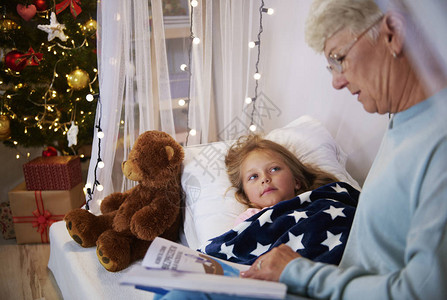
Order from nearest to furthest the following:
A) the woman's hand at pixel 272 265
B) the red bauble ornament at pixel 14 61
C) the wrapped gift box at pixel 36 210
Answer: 1. the woman's hand at pixel 272 265
2. the red bauble ornament at pixel 14 61
3. the wrapped gift box at pixel 36 210

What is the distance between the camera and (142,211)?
159 cm

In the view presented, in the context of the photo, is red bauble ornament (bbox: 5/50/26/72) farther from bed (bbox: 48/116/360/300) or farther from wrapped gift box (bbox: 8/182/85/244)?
bed (bbox: 48/116/360/300)

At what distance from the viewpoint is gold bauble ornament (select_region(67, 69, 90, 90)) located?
2.25 metres

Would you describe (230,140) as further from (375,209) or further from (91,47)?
(375,209)

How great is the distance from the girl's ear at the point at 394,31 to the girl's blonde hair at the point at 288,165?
850 mm

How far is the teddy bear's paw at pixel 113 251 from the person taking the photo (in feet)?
4.92

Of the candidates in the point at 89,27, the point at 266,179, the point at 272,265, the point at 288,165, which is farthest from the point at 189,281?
the point at 89,27

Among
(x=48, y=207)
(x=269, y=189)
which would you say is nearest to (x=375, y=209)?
(x=269, y=189)

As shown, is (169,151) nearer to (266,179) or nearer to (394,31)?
(266,179)

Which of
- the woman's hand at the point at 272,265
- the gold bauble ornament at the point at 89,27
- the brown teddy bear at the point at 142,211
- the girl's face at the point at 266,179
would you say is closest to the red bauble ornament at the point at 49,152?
the gold bauble ornament at the point at 89,27

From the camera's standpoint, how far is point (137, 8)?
1681mm

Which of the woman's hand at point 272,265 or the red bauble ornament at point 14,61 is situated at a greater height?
the red bauble ornament at point 14,61

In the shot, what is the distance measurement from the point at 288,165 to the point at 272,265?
73cm

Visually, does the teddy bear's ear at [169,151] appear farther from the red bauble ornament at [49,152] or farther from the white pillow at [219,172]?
the red bauble ornament at [49,152]
